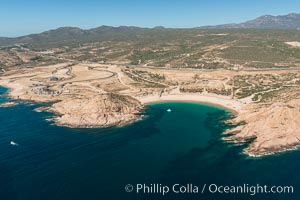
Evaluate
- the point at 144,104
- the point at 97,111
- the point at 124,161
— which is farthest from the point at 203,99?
the point at 124,161

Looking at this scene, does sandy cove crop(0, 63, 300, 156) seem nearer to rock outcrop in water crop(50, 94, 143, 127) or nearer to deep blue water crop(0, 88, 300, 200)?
rock outcrop in water crop(50, 94, 143, 127)

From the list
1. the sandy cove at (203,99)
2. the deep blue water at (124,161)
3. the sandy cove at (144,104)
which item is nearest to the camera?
the deep blue water at (124,161)

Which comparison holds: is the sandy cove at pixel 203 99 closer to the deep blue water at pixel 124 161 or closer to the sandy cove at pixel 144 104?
the sandy cove at pixel 144 104

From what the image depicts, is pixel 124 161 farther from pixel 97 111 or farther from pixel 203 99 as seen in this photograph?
pixel 203 99

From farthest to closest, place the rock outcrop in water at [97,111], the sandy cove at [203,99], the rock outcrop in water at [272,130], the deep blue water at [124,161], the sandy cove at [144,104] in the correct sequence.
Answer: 1. the sandy cove at [203,99]
2. the rock outcrop in water at [97,111]
3. the sandy cove at [144,104]
4. the rock outcrop in water at [272,130]
5. the deep blue water at [124,161]

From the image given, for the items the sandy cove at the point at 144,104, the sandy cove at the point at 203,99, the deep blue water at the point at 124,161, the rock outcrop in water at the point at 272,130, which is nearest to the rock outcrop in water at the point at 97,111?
the sandy cove at the point at 144,104

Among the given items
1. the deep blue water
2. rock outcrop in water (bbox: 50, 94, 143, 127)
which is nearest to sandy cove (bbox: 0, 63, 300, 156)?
rock outcrop in water (bbox: 50, 94, 143, 127)

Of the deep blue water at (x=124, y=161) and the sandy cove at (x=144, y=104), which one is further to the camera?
the sandy cove at (x=144, y=104)
